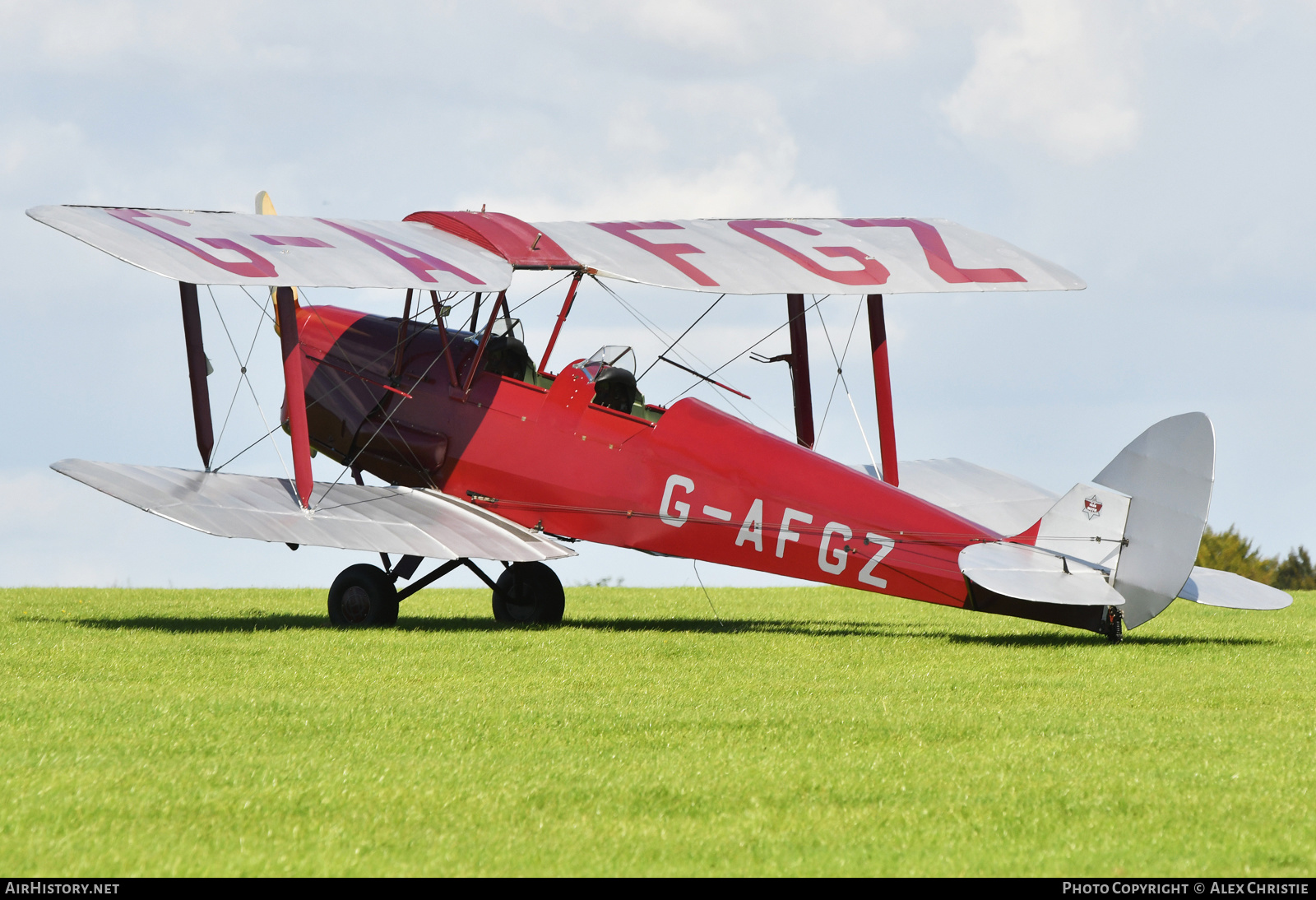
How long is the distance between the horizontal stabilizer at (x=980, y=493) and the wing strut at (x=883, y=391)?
0.32 metres

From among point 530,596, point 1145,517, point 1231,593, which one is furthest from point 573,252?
point 1231,593

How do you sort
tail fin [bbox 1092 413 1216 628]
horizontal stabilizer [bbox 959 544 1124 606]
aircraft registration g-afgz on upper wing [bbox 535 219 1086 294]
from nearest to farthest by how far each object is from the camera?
tail fin [bbox 1092 413 1216 628] → horizontal stabilizer [bbox 959 544 1124 606] → aircraft registration g-afgz on upper wing [bbox 535 219 1086 294]

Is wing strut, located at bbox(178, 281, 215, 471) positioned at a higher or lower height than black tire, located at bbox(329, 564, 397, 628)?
higher

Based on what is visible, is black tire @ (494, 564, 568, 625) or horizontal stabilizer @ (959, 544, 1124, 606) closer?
horizontal stabilizer @ (959, 544, 1124, 606)

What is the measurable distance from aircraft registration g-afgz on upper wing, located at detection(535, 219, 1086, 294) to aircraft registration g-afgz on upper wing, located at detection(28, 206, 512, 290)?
1.08 metres

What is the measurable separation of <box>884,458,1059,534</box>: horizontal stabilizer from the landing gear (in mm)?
1986

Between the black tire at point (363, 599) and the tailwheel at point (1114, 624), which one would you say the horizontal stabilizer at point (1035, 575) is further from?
the black tire at point (363, 599)

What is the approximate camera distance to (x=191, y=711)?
6914 mm

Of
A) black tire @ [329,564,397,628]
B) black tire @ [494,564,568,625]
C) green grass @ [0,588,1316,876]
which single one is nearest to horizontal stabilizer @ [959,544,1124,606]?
green grass @ [0,588,1316,876]

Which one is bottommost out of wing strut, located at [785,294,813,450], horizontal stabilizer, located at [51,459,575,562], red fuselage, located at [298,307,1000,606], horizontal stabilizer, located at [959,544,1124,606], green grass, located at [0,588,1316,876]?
green grass, located at [0,588,1316,876]

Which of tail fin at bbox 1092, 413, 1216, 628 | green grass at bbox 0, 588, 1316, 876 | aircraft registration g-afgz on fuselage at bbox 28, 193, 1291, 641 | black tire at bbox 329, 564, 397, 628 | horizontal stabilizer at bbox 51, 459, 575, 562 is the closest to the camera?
green grass at bbox 0, 588, 1316, 876

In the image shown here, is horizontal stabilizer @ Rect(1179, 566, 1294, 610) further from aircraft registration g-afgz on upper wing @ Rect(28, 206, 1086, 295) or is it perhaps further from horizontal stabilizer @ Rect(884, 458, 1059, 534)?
aircraft registration g-afgz on upper wing @ Rect(28, 206, 1086, 295)

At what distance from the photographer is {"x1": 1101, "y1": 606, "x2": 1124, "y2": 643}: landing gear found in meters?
9.77

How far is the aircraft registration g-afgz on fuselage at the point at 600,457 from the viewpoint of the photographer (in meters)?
9.64
